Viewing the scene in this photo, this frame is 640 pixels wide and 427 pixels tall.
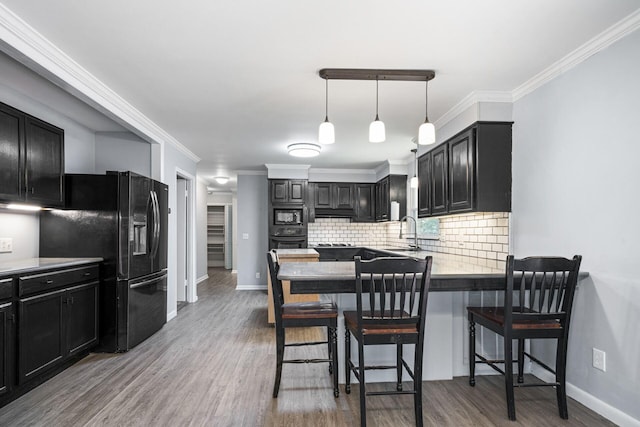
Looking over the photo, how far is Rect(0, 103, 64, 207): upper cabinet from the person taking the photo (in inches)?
109

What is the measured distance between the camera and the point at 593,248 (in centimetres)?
245

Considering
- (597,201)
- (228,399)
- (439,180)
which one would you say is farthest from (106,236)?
(597,201)

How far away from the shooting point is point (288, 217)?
7.05m

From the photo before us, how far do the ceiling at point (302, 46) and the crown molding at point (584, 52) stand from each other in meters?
0.06

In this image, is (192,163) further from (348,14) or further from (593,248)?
(593,248)

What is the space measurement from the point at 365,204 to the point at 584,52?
200 inches

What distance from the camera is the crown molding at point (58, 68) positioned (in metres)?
2.20

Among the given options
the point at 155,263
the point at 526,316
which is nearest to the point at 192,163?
the point at 155,263

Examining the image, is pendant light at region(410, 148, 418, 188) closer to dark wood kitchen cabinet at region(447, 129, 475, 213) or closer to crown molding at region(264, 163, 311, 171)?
dark wood kitchen cabinet at region(447, 129, 475, 213)

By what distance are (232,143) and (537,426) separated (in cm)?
455

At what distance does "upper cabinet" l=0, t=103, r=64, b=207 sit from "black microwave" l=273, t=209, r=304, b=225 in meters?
3.89

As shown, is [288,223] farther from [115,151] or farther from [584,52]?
[584,52]

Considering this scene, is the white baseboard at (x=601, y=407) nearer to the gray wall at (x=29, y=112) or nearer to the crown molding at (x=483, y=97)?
the crown molding at (x=483, y=97)

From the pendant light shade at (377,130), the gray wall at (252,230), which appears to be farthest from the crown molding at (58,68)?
the gray wall at (252,230)
